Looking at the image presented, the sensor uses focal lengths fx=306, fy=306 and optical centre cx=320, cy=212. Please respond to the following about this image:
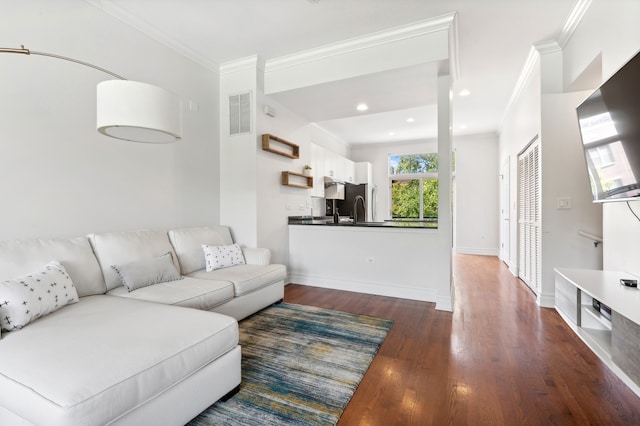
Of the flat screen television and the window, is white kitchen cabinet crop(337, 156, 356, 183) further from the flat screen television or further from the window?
the flat screen television

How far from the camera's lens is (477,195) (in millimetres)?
7172

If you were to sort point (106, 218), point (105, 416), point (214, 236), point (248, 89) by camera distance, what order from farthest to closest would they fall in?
point (248, 89), point (214, 236), point (106, 218), point (105, 416)

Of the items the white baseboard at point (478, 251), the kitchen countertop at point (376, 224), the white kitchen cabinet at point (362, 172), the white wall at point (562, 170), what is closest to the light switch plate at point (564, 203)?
the white wall at point (562, 170)

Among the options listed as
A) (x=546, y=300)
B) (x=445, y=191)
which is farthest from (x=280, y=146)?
(x=546, y=300)

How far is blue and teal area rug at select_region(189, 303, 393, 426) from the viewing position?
160cm

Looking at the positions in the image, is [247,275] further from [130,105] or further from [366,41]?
[366,41]

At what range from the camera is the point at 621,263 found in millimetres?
2246

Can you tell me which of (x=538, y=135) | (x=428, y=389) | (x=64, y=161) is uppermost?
(x=538, y=135)

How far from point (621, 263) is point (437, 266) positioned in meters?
1.47

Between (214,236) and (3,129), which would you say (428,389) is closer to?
(214,236)

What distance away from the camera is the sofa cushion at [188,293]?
224cm

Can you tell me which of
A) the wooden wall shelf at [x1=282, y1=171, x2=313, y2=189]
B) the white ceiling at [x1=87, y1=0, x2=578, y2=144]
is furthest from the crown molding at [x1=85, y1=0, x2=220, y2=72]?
the wooden wall shelf at [x1=282, y1=171, x2=313, y2=189]

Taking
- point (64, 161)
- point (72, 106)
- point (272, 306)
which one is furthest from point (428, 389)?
point (72, 106)

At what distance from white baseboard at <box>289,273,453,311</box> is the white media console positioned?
1094mm
